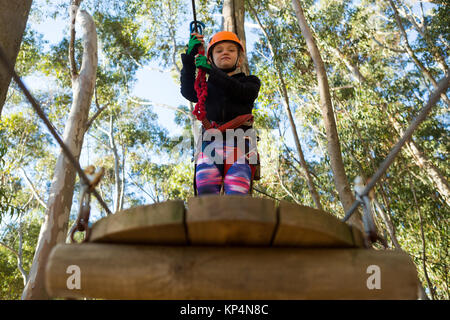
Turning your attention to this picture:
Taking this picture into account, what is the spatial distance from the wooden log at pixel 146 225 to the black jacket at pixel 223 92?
3.23 ft

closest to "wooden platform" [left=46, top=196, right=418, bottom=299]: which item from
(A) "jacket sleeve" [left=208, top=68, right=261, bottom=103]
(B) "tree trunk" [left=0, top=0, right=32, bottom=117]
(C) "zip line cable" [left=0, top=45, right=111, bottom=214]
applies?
(C) "zip line cable" [left=0, top=45, right=111, bottom=214]

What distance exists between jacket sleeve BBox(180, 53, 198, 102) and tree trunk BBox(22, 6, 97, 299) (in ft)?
8.39

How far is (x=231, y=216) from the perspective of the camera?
807 millimetres

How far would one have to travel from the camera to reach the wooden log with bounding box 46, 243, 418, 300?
87 cm

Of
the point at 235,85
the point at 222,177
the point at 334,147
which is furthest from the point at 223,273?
the point at 334,147

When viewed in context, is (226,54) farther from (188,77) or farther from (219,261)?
(219,261)

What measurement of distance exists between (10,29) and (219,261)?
2062 mm

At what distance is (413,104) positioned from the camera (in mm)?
8547

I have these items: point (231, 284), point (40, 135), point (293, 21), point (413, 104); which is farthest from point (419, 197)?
point (40, 135)

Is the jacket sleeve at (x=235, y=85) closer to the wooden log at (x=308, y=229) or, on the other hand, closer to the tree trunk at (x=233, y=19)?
the wooden log at (x=308, y=229)

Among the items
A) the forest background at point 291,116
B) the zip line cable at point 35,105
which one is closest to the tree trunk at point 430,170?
the forest background at point 291,116

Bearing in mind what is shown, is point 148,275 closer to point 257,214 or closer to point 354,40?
point 257,214

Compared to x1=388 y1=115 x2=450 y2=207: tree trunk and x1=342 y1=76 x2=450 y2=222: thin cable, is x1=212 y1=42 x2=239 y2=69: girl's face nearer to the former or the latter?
x1=342 y1=76 x2=450 y2=222: thin cable

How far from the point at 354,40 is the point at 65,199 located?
8.63m
